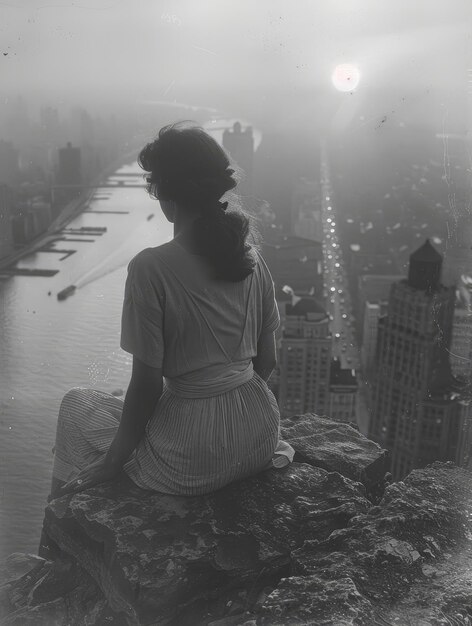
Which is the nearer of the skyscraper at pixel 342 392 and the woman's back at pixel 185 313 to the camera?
the woman's back at pixel 185 313

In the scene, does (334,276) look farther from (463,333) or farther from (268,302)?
(268,302)

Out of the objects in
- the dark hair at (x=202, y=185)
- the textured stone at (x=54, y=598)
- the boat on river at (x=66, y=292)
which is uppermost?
the dark hair at (x=202, y=185)

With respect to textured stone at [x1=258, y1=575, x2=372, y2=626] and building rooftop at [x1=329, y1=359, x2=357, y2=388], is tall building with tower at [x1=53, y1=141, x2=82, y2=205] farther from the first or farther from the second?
textured stone at [x1=258, y1=575, x2=372, y2=626]

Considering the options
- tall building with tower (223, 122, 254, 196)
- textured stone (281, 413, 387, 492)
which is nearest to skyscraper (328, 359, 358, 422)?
textured stone (281, 413, 387, 492)

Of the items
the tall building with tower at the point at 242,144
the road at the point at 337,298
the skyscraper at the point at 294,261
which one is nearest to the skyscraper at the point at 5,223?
the tall building with tower at the point at 242,144

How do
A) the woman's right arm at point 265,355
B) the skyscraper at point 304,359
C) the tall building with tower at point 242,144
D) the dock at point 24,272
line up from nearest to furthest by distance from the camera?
the woman's right arm at point 265,355 < the dock at point 24,272 < the tall building with tower at point 242,144 < the skyscraper at point 304,359

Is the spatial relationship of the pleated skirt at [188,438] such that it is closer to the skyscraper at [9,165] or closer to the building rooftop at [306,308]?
the skyscraper at [9,165]

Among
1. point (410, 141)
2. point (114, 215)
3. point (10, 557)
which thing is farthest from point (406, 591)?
point (410, 141)
